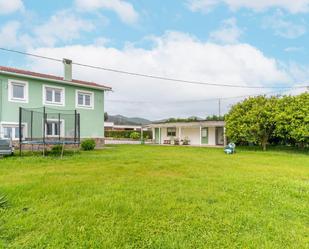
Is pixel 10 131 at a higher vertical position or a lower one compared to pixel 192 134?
higher

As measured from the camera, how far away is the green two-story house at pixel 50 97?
14.5m

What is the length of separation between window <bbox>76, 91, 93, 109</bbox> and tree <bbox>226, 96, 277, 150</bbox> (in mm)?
11000

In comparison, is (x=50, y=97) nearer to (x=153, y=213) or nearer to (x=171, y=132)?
(x=153, y=213)

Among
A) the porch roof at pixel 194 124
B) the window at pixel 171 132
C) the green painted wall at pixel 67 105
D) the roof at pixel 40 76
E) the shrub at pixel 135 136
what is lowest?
the shrub at pixel 135 136

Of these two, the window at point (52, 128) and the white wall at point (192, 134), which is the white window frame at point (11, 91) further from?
the white wall at point (192, 134)

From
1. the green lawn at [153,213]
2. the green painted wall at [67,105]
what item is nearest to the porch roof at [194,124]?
the green painted wall at [67,105]

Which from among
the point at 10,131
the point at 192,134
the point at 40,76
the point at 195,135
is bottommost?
the point at 195,135

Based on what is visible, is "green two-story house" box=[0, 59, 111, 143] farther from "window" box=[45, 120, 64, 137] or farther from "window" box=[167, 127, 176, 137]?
"window" box=[167, 127, 176, 137]

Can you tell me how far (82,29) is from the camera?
1484 cm

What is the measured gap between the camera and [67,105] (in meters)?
17.2

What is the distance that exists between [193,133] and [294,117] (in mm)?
14032

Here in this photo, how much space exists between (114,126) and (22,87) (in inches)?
1723

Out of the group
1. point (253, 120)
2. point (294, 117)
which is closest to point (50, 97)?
point (253, 120)

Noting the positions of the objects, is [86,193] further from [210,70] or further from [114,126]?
[114,126]
